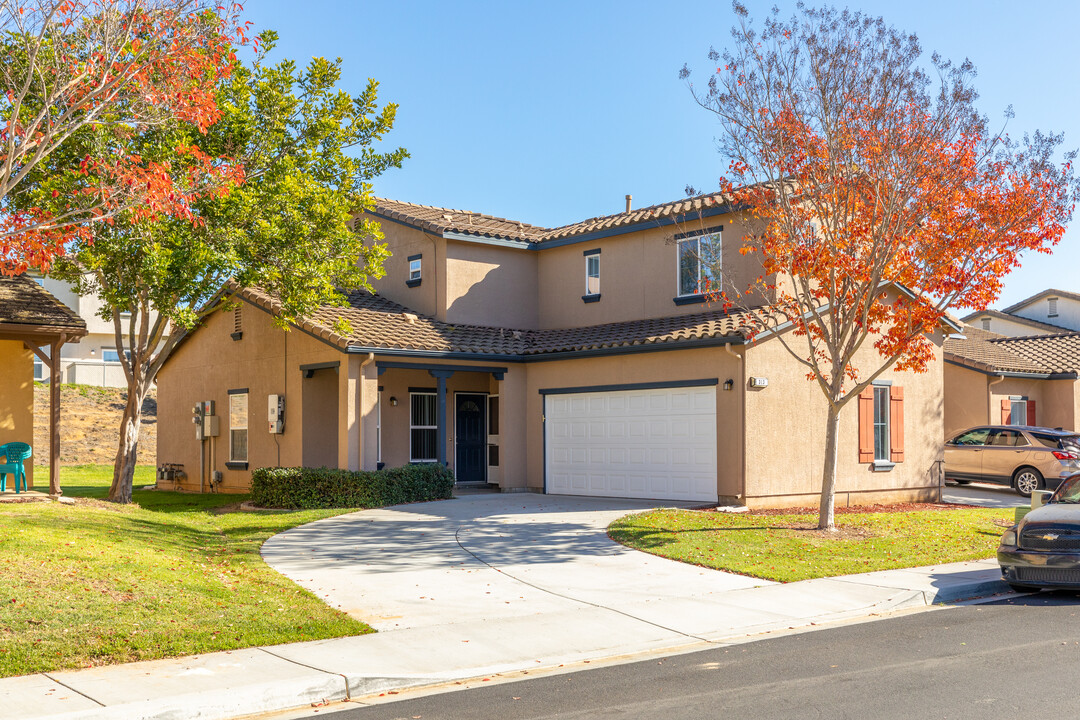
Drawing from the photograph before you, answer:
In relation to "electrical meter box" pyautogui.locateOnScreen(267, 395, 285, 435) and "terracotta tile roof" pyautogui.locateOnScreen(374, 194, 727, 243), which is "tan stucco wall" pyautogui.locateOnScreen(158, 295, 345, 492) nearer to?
"electrical meter box" pyautogui.locateOnScreen(267, 395, 285, 435)

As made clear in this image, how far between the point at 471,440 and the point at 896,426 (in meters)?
9.50

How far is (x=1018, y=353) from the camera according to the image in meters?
31.3

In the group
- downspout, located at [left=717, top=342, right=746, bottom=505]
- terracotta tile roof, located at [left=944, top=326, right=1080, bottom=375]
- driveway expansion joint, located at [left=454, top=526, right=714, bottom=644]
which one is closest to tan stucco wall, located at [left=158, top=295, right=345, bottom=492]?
downspout, located at [left=717, top=342, right=746, bottom=505]

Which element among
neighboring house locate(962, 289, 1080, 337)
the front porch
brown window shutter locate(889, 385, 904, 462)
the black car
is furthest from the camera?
neighboring house locate(962, 289, 1080, 337)

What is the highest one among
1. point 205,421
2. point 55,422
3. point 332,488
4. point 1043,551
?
point 55,422

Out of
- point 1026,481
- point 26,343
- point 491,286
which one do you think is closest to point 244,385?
point 491,286

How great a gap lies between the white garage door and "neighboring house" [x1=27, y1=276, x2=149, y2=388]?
941 inches

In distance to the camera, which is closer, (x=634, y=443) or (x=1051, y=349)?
(x=634, y=443)

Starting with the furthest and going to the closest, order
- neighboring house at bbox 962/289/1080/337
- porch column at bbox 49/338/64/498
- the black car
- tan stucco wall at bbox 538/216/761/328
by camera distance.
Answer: neighboring house at bbox 962/289/1080/337 < tan stucco wall at bbox 538/216/761/328 < porch column at bbox 49/338/64/498 < the black car

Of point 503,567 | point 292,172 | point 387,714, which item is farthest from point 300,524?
point 387,714

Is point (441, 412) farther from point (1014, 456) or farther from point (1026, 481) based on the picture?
point (1026, 481)

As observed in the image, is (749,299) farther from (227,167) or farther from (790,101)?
(227,167)

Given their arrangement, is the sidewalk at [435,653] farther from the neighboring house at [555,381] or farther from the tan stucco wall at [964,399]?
the tan stucco wall at [964,399]

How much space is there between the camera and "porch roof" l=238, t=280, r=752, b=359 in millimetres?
19266
